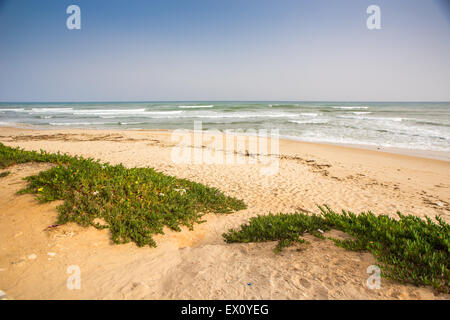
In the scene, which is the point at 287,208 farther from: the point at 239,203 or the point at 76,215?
the point at 76,215

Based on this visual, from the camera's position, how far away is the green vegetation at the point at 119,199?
4.10 meters

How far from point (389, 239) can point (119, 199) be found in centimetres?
471

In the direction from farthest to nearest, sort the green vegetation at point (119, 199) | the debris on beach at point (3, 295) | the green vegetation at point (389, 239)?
the green vegetation at point (119, 199)
the green vegetation at point (389, 239)
the debris on beach at point (3, 295)

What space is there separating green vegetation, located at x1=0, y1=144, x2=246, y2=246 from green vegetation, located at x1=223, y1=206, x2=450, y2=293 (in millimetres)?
1372

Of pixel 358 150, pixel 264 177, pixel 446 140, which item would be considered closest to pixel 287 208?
pixel 264 177

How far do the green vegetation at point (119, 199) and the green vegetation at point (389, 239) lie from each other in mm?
1372

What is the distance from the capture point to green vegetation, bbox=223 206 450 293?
8.69 feet

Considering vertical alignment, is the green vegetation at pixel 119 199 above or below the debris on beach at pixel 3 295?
above

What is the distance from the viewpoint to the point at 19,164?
6.01 metres
